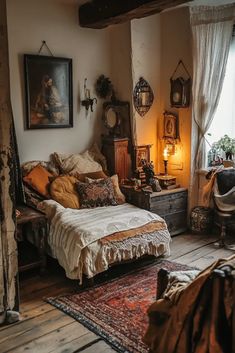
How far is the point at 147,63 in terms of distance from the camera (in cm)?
460

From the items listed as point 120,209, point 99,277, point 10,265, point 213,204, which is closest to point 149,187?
→ point 120,209

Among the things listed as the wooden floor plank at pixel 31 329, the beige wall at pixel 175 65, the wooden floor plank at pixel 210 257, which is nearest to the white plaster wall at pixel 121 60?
the beige wall at pixel 175 65

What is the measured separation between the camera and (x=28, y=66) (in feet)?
13.0

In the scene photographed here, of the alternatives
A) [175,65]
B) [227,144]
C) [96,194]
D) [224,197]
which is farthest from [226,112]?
[96,194]

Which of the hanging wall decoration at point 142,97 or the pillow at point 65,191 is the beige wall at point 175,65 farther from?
the pillow at point 65,191

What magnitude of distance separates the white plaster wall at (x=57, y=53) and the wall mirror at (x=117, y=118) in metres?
0.10

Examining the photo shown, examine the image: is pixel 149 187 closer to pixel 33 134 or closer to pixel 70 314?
pixel 33 134

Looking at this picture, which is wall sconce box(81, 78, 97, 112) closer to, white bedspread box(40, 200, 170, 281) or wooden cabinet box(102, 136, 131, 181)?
wooden cabinet box(102, 136, 131, 181)

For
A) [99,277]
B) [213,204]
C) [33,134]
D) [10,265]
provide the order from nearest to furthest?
[10,265]
[99,277]
[33,134]
[213,204]

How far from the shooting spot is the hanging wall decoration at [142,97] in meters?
4.57

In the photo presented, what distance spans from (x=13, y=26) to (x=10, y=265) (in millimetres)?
2415

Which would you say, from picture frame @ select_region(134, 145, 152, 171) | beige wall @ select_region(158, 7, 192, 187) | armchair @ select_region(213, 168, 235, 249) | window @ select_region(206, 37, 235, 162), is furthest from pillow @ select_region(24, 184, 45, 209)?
window @ select_region(206, 37, 235, 162)

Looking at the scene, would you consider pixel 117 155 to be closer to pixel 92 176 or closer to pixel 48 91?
pixel 92 176

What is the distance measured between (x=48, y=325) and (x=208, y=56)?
326 cm
